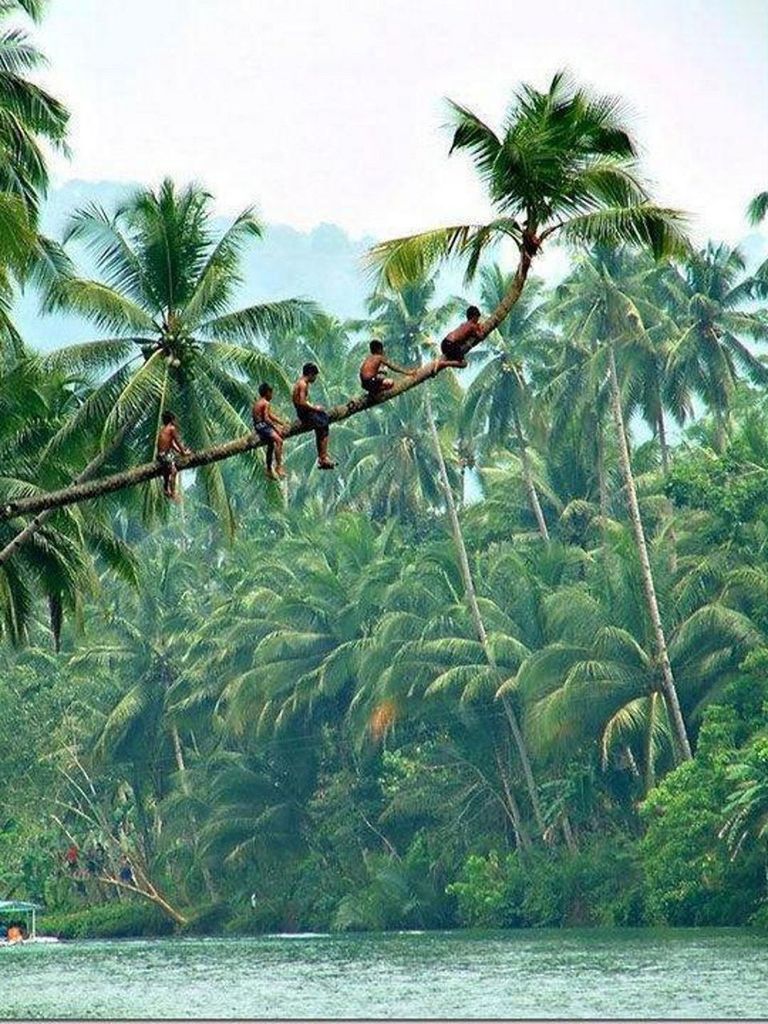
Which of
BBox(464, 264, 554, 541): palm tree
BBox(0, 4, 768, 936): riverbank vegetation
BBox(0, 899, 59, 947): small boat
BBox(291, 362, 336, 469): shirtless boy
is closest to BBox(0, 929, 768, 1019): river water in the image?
BBox(0, 4, 768, 936): riverbank vegetation

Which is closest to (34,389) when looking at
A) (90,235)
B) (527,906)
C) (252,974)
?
(90,235)

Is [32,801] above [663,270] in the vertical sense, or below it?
below

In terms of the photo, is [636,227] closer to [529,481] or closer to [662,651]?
[662,651]

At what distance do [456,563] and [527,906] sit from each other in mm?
7854

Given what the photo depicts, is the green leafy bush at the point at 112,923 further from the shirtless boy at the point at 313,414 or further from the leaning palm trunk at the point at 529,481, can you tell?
the shirtless boy at the point at 313,414

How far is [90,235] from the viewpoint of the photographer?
76.3 feet

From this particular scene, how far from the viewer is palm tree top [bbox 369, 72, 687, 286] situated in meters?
13.4

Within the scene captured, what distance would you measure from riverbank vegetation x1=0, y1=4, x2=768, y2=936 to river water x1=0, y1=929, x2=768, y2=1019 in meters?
2.34

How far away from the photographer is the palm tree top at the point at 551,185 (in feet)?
44.0

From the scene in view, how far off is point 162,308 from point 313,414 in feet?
35.4

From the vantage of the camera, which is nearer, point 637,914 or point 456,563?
point 637,914

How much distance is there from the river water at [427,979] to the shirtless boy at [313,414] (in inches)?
516

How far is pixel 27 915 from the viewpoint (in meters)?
55.3

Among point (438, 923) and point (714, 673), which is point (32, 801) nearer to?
point (438, 923)
